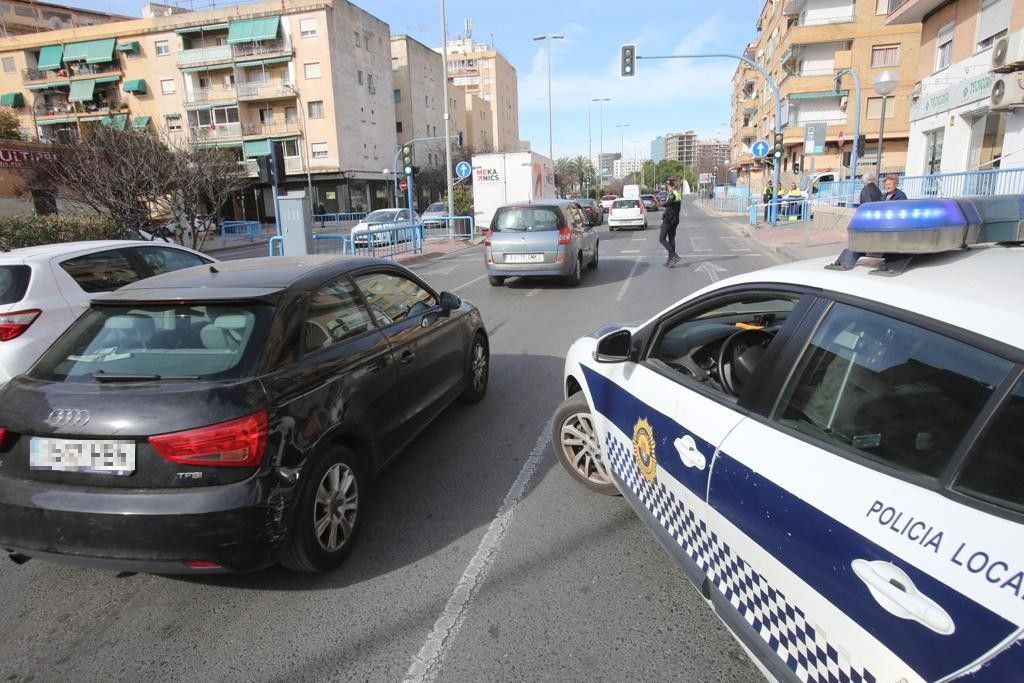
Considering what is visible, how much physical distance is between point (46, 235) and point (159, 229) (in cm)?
566

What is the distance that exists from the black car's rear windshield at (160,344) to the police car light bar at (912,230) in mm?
2523

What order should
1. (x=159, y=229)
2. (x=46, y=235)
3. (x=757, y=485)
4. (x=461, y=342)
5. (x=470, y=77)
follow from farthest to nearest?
1. (x=470, y=77)
2. (x=159, y=229)
3. (x=46, y=235)
4. (x=461, y=342)
5. (x=757, y=485)

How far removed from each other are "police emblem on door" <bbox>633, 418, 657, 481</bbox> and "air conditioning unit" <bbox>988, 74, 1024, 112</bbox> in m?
16.3

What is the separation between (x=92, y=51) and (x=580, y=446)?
6623 cm

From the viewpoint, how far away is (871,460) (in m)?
1.78

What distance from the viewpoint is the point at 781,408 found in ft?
7.01

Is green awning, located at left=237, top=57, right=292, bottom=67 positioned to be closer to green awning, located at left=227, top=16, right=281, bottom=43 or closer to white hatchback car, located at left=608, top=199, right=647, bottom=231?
green awning, located at left=227, top=16, right=281, bottom=43

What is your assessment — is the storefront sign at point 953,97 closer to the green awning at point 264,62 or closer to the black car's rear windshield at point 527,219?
the black car's rear windshield at point 527,219

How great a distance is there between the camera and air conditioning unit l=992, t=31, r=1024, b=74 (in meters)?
13.6

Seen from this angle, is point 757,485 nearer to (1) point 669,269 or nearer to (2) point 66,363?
(2) point 66,363

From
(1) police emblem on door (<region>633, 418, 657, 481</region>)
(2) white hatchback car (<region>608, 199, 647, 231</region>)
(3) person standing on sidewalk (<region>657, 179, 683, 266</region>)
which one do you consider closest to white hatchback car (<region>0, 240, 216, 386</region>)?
(1) police emblem on door (<region>633, 418, 657, 481</region>)

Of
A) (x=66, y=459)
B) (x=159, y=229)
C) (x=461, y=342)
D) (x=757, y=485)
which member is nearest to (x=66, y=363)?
(x=66, y=459)

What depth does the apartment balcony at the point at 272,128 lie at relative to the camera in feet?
164

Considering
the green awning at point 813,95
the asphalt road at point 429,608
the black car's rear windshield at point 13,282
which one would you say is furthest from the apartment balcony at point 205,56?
the asphalt road at point 429,608
